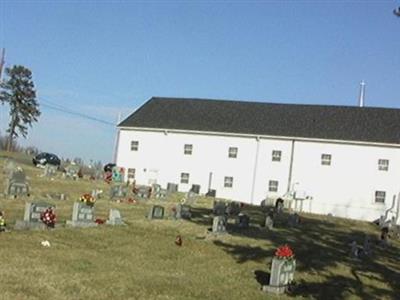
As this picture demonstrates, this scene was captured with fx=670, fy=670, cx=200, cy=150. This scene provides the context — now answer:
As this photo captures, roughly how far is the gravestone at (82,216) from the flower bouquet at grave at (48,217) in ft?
4.46

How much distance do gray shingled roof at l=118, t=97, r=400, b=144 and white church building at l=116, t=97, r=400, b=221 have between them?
79 millimetres

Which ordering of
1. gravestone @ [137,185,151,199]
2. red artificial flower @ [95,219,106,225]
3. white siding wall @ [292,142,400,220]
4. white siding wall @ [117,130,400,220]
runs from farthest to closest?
white siding wall @ [117,130,400,220], white siding wall @ [292,142,400,220], gravestone @ [137,185,151,199], red artificial flower @ [95,219,106,225]

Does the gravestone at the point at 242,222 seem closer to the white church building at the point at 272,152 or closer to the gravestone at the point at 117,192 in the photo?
the gravestone at the point at 117,192

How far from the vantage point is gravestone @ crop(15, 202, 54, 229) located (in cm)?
1817

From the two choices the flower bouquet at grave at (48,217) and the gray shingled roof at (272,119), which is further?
the gray shingled roof at (272,119)

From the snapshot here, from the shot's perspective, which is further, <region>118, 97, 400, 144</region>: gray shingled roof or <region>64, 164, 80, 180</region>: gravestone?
<region>118, 97, 400, 144</region>: gray shingled roof

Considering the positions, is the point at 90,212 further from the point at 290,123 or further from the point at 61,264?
the point at 290,123

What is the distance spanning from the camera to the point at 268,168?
51.5 metres

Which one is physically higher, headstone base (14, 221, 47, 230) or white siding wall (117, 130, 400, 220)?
white siding wall (117, 130, 400, 220)

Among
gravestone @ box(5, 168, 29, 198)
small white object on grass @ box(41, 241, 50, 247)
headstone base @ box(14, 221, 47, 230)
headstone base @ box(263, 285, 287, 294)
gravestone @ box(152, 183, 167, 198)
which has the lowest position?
headstone base @ box(263, 285, 287, 294)

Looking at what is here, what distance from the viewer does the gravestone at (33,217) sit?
18.2 metres

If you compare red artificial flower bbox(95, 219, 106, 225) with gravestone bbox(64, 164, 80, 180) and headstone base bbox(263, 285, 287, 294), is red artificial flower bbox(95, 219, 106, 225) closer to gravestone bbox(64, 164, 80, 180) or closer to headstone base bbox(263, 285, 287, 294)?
headstone base bbox(263, 285, 287, 294)

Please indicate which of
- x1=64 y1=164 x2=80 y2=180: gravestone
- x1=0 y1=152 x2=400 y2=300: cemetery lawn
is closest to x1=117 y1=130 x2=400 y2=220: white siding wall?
x1=64 y1=164 x2=80 y2=180: gravestone

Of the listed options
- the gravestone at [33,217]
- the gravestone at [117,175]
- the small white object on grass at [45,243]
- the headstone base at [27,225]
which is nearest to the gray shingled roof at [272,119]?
the gravestone at [117,175]
